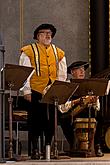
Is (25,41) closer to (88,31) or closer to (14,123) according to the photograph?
(88,31)

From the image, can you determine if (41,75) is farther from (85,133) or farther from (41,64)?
(85,133)

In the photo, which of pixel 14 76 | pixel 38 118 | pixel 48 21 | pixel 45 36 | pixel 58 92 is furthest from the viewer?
pixel 48 21

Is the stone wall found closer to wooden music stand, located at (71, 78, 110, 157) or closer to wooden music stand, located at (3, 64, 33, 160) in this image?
wooden music stand, located at (71, 78, 110, 157)

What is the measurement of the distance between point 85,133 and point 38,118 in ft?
2.94

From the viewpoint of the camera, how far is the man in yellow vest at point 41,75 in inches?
287

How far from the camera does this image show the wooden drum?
7.77 metres

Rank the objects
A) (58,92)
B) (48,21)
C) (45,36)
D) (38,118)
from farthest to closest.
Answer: (48,21), (45,36), (38,118), (58,92)

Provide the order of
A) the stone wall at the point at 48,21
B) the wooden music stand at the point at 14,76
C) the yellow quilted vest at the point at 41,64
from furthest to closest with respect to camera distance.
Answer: the stone wall at the point at 48,21, the yellow quilted vest at the point at 41,64, the wooden music stand at the point at 14,76

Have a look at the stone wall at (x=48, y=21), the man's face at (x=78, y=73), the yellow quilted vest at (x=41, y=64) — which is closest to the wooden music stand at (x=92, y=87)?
the yellow quilted vest at (x=41, y=64)

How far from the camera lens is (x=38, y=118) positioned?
7273 mm

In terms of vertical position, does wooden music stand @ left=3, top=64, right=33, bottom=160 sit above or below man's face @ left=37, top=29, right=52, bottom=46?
below

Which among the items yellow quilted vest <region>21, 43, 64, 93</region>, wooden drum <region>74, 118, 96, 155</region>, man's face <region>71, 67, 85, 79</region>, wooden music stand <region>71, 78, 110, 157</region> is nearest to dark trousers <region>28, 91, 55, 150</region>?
yellow quilted vest <region>21, 43, 64, 93</region>

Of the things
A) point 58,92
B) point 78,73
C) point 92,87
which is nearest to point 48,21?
point 78,73

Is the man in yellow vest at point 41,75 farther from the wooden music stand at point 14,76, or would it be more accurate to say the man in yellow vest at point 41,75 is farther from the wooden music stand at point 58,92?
the wooden music stand at point 14,76
